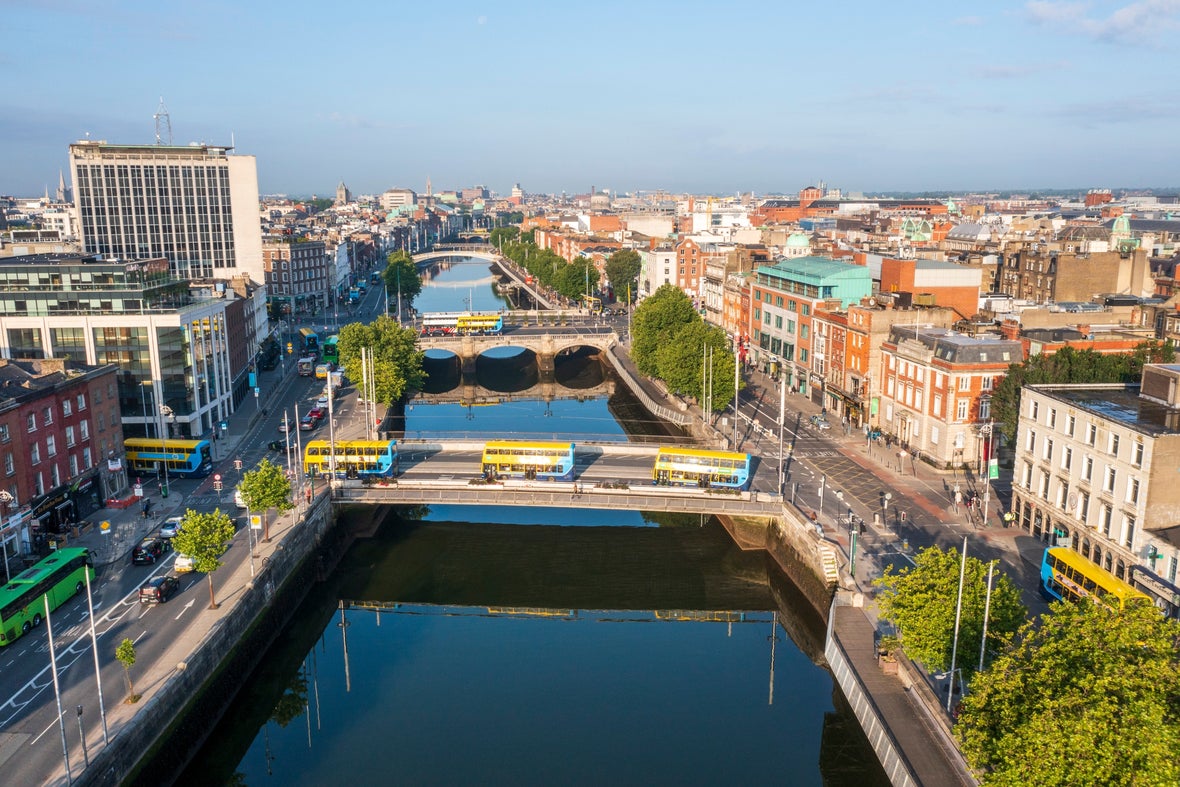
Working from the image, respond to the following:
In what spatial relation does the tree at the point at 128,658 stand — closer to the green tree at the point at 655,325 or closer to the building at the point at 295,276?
the green tree at the point at 655,325

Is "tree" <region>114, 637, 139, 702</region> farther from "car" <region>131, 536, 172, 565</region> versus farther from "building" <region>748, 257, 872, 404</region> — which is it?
"building" <region>748, 257, 872, 404</region>

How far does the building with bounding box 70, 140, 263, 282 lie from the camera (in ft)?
398

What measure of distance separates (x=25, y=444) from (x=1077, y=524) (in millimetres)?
56435

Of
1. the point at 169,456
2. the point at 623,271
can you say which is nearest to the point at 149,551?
the point at 169,456

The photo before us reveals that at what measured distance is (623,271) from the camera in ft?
526

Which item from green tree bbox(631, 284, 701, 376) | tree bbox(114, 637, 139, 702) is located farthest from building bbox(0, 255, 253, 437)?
green tree bbox(631, 284, 701, 376)

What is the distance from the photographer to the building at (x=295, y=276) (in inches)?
5881

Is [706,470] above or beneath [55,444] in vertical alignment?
beneath

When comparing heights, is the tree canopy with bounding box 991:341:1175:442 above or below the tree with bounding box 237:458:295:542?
above

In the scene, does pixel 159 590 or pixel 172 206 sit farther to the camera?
pixel 172 206

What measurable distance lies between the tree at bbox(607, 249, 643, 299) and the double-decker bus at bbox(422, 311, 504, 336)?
37.6 m

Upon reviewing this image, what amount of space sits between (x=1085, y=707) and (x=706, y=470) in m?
35.2

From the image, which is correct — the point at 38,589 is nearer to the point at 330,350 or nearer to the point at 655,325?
the point at 655,325

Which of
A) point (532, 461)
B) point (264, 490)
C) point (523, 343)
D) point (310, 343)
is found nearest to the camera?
point (264, 490)
